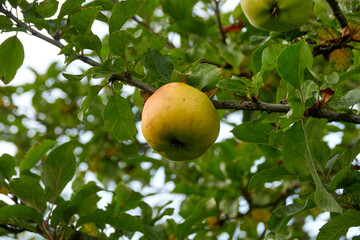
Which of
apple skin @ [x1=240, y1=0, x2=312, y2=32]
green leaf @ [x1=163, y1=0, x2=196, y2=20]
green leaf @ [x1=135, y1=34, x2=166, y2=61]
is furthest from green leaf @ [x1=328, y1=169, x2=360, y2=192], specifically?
green leaf @ [x1=163, y1=0, x2=196, y2=20]

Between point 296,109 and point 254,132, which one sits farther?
point 254,132

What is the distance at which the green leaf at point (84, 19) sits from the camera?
127 cm

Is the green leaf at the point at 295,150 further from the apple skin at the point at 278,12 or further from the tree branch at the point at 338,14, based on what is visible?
the tree branch at the point at 338,14

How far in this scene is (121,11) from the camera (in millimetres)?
1240

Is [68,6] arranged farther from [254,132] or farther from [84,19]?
[254,132]

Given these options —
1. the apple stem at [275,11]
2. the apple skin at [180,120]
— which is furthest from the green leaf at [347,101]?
the apple stem at [275,11]

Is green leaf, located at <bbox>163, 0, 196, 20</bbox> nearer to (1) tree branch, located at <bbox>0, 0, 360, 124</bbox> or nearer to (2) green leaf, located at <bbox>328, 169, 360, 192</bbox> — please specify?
(1) tree branch, located at <bbox>0, 0, 360, 124</bbox>

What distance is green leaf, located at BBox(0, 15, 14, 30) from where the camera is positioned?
131cm

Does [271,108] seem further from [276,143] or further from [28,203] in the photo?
[28,203]

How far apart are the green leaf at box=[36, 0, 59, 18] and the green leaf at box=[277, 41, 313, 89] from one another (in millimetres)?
802

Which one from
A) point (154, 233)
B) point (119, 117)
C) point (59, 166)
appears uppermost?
point (119, 117)

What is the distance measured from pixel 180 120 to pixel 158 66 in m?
0.24

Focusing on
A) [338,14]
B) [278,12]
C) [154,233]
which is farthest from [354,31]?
[154,233]

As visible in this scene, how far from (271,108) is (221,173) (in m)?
1.29
